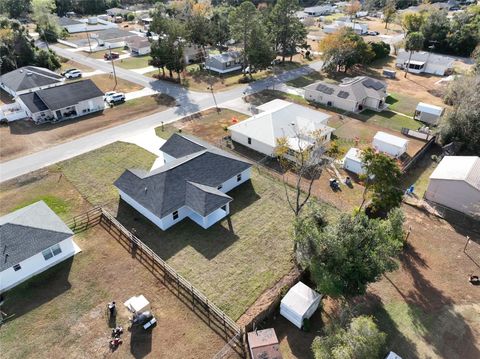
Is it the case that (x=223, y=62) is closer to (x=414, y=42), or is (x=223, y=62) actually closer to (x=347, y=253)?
(x=414, y=42)

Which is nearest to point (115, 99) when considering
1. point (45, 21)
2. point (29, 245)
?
point (29, 245)

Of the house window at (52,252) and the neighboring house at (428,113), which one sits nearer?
the house window at (52,252)

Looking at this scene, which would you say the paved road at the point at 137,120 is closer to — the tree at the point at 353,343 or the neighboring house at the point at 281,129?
the neighboring house at the point at 281,129

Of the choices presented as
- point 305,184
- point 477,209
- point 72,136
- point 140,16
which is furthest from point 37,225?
point 140,16

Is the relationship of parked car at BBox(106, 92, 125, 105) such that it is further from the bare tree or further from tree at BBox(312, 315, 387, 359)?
tree at BBox(312, 315, 387, 359)

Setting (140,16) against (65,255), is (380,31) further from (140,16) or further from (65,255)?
(65,255)

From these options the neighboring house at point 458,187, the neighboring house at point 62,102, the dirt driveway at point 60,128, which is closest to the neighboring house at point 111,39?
the neighboring house at point 62,102

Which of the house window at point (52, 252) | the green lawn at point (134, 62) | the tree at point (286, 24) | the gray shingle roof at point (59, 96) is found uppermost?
the tree at point (286, 24)

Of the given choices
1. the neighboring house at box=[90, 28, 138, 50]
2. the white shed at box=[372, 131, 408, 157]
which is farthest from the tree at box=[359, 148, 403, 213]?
the neighboring house at box=[90, 28, 138, 50]
